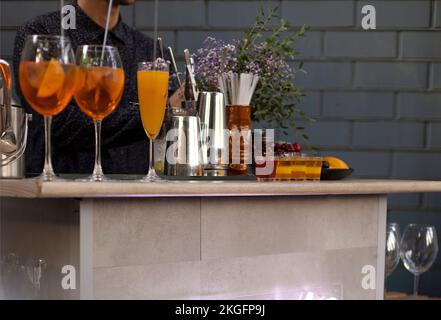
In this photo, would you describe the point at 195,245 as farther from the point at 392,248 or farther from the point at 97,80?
the point at 392,248

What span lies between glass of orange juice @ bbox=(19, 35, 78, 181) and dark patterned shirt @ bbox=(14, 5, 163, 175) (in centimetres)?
86

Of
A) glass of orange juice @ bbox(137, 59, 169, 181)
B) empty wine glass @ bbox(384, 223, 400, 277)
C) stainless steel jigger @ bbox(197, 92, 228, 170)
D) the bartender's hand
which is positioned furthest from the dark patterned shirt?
empty wine glass @ bbox(384, 223, 400, 277)

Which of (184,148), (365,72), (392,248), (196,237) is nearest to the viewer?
(196,237)

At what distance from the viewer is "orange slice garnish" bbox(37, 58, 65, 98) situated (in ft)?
3.87

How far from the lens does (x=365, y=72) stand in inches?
115

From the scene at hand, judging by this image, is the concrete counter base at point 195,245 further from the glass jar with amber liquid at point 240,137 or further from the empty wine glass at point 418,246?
the empty wine glass at point 418,246

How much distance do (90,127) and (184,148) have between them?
0.76 m

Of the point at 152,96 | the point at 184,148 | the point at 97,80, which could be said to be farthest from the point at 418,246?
the point at 97,80

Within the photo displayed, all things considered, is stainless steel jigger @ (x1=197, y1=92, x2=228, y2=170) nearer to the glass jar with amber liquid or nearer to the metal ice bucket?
the glass jar with amber liquid

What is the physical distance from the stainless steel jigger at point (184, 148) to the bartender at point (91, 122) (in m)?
0.61

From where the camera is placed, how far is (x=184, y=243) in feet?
4.36
